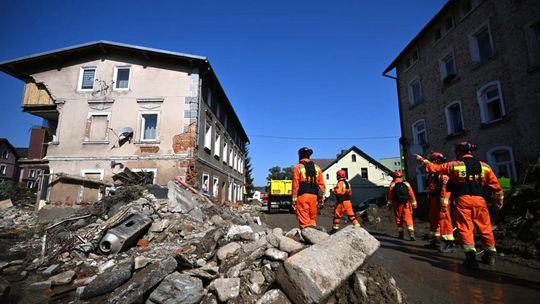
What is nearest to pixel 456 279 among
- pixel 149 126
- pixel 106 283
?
pixel 106 283

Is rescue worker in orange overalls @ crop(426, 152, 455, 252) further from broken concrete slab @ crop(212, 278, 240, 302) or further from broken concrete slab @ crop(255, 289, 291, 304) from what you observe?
broken concrete slab @ crop(212, 278, 240, 302)

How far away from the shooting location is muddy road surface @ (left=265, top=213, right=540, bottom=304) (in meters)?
3.13

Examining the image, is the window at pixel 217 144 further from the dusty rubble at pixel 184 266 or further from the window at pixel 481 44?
the window at pixel 481 44

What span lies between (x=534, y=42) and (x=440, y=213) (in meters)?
9.53

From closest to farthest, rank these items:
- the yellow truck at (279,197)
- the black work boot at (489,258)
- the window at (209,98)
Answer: the black work boot at (489,258), the window at (209,98), the yellow truck at (279,197)

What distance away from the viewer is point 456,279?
3820 millimetres

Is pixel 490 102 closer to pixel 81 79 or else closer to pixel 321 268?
pixel 321 268

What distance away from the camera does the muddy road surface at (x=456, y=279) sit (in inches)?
123

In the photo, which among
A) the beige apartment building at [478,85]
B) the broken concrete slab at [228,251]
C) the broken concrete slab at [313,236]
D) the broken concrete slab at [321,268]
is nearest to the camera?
the broken concrete slab at [321,268]

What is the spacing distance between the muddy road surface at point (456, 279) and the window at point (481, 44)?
11351 mm

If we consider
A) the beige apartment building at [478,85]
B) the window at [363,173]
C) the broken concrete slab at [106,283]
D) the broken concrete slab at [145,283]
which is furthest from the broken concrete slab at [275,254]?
the window at [363,173]

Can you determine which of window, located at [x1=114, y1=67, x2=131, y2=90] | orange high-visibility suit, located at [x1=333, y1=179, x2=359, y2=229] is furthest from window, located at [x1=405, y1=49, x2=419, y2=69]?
window, located at [x1=114, y1=67, x2=131, y2=90]

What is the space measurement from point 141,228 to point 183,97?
8.36 metres

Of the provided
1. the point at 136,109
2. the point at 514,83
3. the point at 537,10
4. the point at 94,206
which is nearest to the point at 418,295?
the point at 94,206
